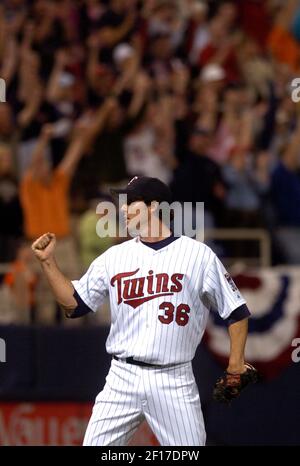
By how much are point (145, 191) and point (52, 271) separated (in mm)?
712

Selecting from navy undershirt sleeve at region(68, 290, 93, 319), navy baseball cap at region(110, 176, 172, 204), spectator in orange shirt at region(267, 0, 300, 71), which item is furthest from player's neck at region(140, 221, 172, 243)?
spectator in orange shirt at region(267, 0, 300, 71)

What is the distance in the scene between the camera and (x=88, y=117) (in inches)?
505

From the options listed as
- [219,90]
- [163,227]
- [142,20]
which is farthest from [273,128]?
[163,227]

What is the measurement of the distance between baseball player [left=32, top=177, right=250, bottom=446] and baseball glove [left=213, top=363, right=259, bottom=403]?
3cm

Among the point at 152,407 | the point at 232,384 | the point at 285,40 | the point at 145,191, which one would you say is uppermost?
the point at 285,40

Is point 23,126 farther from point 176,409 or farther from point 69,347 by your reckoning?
point 176,409

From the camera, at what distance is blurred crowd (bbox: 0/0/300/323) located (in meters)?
11.9

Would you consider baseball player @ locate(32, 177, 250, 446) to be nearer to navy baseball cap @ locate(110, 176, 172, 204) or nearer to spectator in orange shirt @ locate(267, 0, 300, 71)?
navy baseball cap @ locate(110, 176, 172, 204)

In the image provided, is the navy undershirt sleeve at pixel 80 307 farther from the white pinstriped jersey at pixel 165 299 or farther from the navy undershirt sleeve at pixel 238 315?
the navy undershirt sleeve at pixel 238 315

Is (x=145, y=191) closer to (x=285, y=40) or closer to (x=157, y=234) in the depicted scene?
(x=157, y=234)

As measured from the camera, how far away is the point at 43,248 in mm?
6957

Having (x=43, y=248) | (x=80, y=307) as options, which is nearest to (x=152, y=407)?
(x=80, y=307)

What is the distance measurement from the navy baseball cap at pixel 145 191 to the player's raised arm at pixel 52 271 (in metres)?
0.50

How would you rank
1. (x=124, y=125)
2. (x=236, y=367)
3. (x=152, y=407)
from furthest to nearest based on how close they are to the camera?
(x=124, y=125)
(x=152, y=407)
(x=236, y=367)
